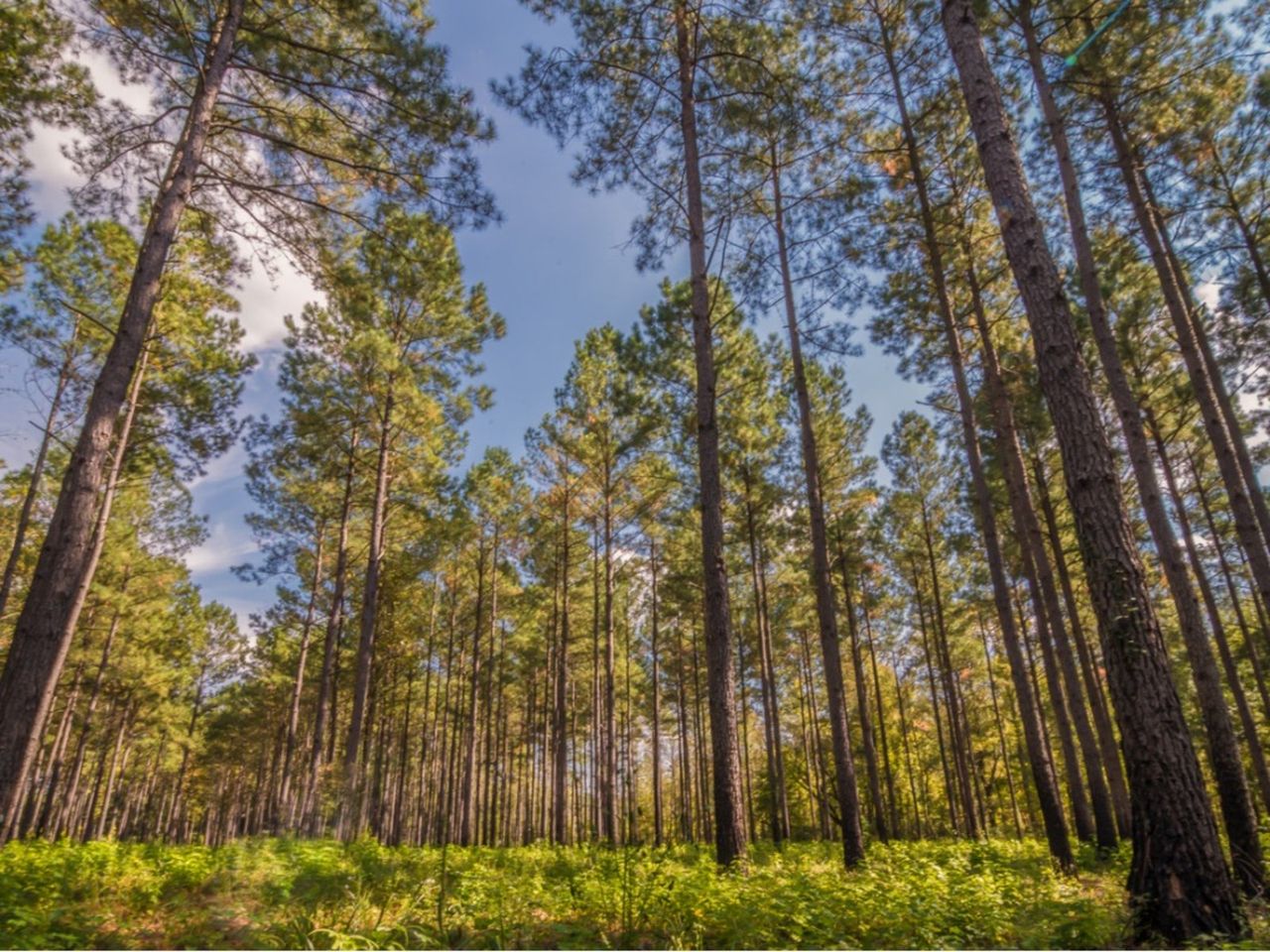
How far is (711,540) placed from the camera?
733 centimetres

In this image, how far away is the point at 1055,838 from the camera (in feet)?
25.8

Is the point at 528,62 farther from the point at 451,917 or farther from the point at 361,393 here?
the point at 451,917

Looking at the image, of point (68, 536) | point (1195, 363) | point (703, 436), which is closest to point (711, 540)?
point (703, 436)

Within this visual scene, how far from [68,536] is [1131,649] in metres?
8.51

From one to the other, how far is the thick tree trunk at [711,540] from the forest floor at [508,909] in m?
0.67

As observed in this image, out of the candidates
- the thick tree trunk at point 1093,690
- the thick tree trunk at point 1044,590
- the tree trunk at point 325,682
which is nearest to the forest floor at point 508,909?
the thick tree trunk at point 1044,590

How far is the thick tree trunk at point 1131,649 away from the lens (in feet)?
11.9

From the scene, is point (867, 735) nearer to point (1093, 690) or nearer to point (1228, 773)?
point (1093, 690)

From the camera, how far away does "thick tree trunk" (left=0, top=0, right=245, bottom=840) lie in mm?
4988

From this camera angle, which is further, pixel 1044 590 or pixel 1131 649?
pixel 1044 590

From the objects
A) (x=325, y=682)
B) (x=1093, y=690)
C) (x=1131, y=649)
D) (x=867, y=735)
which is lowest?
(x=867, y=735)

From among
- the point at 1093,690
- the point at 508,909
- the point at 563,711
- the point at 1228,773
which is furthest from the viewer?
the point at 563,711

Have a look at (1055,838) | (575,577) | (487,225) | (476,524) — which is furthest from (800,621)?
(487,225)

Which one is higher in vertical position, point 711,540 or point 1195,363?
point 1195,363
